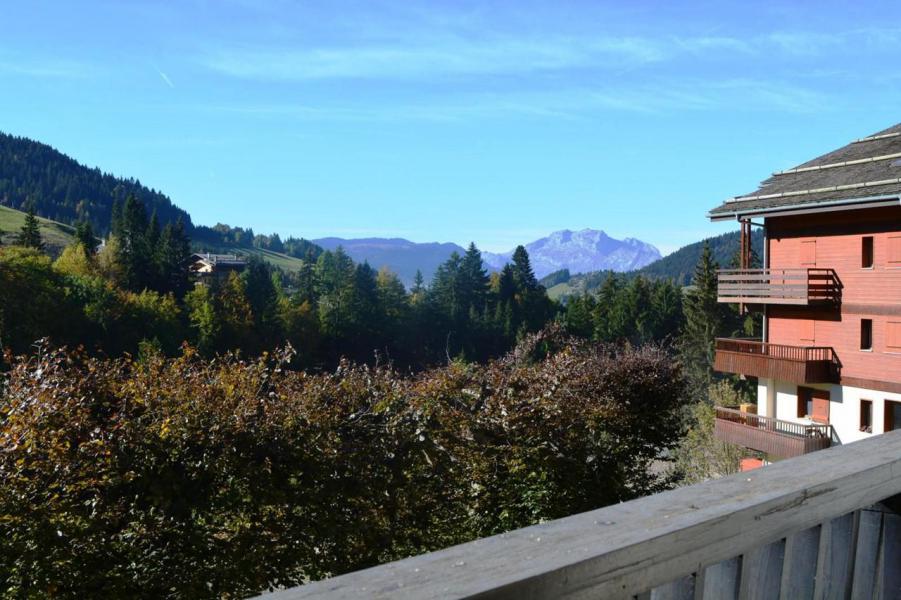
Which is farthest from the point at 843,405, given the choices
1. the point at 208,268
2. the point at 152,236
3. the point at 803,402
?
the point at 208,268

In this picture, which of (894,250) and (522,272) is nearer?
(894,250)

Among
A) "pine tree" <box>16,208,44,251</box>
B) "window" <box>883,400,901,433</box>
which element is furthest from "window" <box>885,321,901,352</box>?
"pine tree" <box>16,208,44,251</box>

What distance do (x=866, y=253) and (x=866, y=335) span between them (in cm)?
204

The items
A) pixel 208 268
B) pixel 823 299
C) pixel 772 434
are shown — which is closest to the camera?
pixel 823 299

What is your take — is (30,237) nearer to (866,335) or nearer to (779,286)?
(779,286)

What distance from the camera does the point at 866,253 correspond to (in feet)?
65.0

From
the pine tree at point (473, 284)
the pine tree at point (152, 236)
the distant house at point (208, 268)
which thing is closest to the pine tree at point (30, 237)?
the pine tree at point (152, 236)

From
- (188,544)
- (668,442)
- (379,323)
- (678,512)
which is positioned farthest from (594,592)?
(379,323)

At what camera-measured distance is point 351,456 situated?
34.8 feet

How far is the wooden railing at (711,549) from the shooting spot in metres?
1.06

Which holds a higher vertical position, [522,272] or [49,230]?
[49,230]

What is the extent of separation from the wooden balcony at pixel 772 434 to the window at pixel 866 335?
A: 92.2 inches

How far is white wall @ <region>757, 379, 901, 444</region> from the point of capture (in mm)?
19719

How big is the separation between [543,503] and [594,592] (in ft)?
39.7
